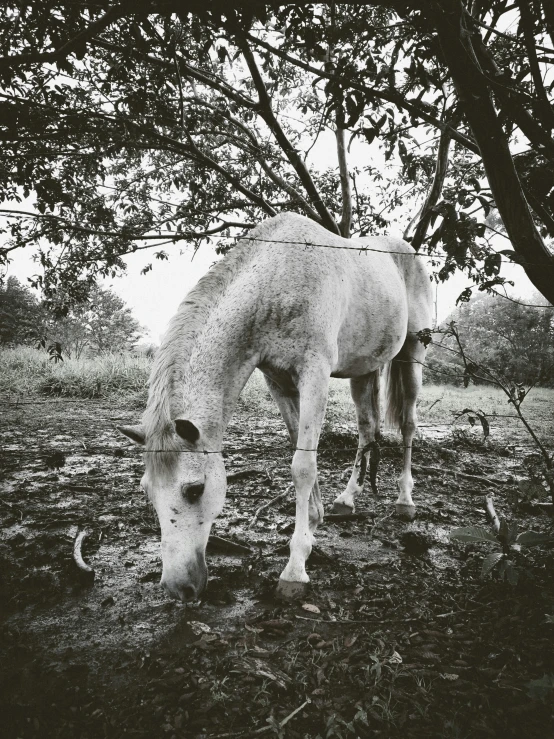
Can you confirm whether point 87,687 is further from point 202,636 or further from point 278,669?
point 278,669

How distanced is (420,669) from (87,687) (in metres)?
1.44

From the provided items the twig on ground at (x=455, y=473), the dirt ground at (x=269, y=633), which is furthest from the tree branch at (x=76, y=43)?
the twig on ground at (x=455, y=473)

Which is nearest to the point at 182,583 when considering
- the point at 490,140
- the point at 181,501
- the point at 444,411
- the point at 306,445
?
the point at 181,501

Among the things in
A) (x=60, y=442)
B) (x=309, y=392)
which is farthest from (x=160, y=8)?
(x=60, y=442)

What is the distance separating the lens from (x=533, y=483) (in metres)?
2.41

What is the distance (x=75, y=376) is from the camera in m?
11.6

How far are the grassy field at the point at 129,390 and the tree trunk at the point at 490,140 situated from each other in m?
5.98

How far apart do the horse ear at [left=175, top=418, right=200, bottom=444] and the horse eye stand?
0.27 metres

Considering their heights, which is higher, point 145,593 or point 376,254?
point 376,254

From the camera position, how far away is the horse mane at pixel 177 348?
238 cm

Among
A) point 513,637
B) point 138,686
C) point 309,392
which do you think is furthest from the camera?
point 309,392

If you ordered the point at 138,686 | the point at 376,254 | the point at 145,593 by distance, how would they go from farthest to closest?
the point at 376,254 < the point at 145,593 < the point at 138,686

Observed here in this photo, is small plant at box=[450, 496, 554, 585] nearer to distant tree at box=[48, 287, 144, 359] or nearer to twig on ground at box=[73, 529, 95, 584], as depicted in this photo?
twig on ground at box=[73, 529, 95, 584]

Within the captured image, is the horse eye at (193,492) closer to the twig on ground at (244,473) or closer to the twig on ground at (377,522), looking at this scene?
the twig on ground at (377,522)
